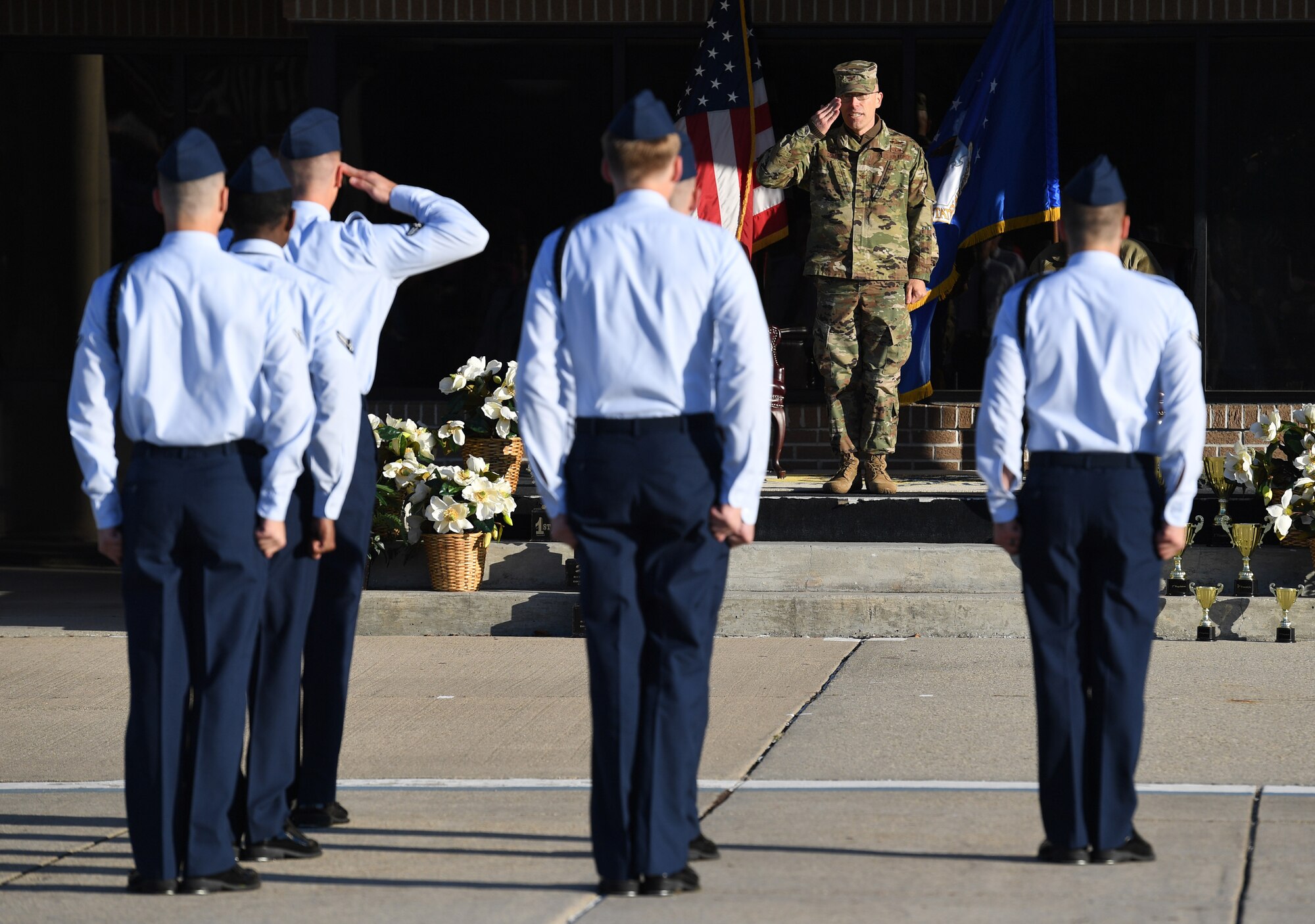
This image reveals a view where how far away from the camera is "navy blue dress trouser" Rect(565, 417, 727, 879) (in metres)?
4.50

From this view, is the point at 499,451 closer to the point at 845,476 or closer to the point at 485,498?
the point at 485,498

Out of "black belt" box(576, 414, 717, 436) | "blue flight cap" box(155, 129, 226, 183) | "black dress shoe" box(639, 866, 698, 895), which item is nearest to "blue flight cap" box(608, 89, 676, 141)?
"black belt" box(576, 414, 717, 436)

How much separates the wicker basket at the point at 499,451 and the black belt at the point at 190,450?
491 centimetres

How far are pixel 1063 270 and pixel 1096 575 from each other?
2.63 feet

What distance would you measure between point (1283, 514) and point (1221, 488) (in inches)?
19.1

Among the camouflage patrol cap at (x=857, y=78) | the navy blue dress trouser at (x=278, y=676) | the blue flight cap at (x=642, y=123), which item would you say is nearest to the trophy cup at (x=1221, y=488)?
the camouflage patrol cap at (x=857, y=78)

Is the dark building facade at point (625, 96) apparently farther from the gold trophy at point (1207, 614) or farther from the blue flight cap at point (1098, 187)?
the blue flight cap at point (1098, 187)

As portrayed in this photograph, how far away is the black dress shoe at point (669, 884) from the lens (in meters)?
4.55

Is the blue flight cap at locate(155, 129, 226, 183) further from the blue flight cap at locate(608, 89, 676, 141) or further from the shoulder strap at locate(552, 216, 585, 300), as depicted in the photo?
the blue flight cap at locate(608, 89, 676, 141)

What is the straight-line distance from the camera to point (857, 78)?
30.7ft

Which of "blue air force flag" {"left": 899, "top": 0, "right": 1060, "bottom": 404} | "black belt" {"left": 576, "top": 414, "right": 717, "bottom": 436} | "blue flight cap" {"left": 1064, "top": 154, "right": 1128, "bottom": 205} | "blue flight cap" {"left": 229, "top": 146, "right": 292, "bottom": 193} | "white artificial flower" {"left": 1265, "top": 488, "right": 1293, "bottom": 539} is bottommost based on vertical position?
→ "white artificial flower" {"left": 1265, "top": 488, "right": 1293, "bottom": 539}

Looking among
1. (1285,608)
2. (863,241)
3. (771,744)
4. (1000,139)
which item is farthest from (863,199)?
(771,744)

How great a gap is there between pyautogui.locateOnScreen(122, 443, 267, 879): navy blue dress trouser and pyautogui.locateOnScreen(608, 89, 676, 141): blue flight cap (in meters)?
1.24

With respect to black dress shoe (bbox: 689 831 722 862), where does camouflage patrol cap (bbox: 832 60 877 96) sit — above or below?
above
